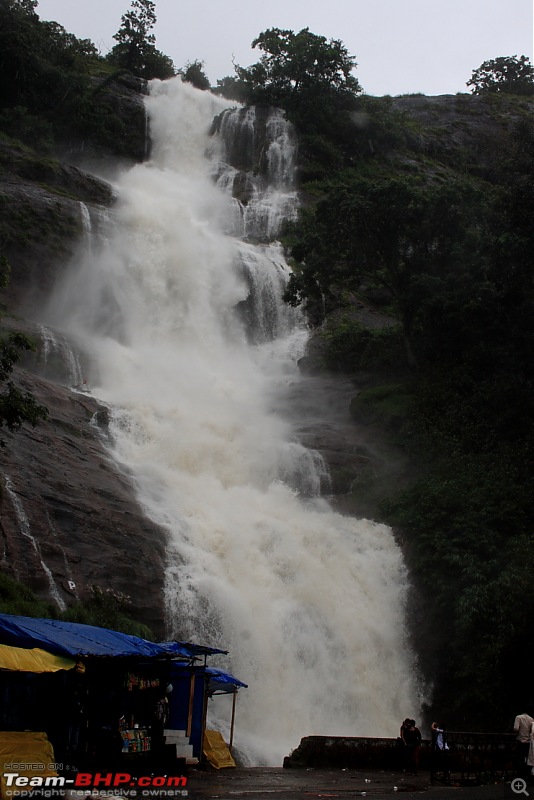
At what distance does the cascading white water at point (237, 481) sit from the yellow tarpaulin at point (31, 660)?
7.29 m

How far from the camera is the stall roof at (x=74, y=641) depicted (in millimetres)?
10617

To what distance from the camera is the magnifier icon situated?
399 inches

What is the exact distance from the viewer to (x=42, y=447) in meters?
21.3

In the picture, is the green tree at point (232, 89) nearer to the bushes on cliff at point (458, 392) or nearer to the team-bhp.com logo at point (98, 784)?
the bushes on cliff at point (458, 392)

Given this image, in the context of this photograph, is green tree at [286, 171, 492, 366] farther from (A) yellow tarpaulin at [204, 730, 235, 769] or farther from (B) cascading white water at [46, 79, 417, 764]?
(A) yellow tarpaulin at [204, 730, 235, 769]

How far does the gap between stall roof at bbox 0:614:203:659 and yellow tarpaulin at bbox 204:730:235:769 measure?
1.90m

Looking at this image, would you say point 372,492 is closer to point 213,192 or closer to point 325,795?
point 325,795

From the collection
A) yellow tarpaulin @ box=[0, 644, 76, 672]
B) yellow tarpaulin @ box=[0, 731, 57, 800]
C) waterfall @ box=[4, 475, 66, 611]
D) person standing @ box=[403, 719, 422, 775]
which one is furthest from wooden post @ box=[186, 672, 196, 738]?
waterfall @ box=[4, 475, 66, 611]

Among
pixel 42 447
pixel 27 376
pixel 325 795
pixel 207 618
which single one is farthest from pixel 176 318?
pixel 325 795

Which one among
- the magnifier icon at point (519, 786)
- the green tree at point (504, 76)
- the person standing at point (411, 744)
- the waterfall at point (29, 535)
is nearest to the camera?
the magnifier icon at point (519, 786)

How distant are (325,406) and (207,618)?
15693 millimetres

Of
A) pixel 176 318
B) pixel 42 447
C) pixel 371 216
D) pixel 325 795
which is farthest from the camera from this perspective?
pixel 176 318

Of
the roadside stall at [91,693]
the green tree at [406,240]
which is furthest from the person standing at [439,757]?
the green tree at [406,240]

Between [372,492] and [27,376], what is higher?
[27,376]
